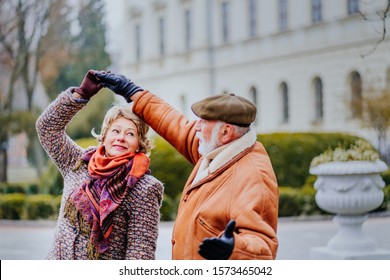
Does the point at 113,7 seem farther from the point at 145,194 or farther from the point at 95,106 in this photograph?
the point at 145,194

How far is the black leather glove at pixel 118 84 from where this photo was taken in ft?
9.87

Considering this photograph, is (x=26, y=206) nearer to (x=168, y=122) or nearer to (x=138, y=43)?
(x=138, y=43)

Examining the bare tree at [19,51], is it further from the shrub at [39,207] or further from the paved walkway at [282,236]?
the paved walkway at [282,236]

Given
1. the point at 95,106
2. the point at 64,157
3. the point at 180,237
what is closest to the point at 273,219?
the point at 180,237

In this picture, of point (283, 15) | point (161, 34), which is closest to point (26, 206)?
point (161, 34)

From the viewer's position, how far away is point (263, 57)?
8227 mm

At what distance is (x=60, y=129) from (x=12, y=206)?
6841mm

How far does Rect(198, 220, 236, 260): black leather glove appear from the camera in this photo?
2451mm

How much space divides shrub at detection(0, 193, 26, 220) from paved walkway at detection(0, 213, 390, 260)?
0.14 meters

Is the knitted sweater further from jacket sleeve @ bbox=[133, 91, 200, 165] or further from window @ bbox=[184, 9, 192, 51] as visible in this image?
window @ bbox=[184, 9, 192, 51]

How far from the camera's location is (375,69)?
7121mm

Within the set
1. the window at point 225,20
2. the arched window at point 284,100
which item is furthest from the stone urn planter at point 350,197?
the window at point 225,20

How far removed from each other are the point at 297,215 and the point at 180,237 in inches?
238

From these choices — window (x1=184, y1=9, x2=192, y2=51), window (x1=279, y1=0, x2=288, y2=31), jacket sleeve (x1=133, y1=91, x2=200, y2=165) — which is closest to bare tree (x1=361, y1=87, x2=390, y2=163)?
window (x1=279, y1=0, x2=288, y2=31)
